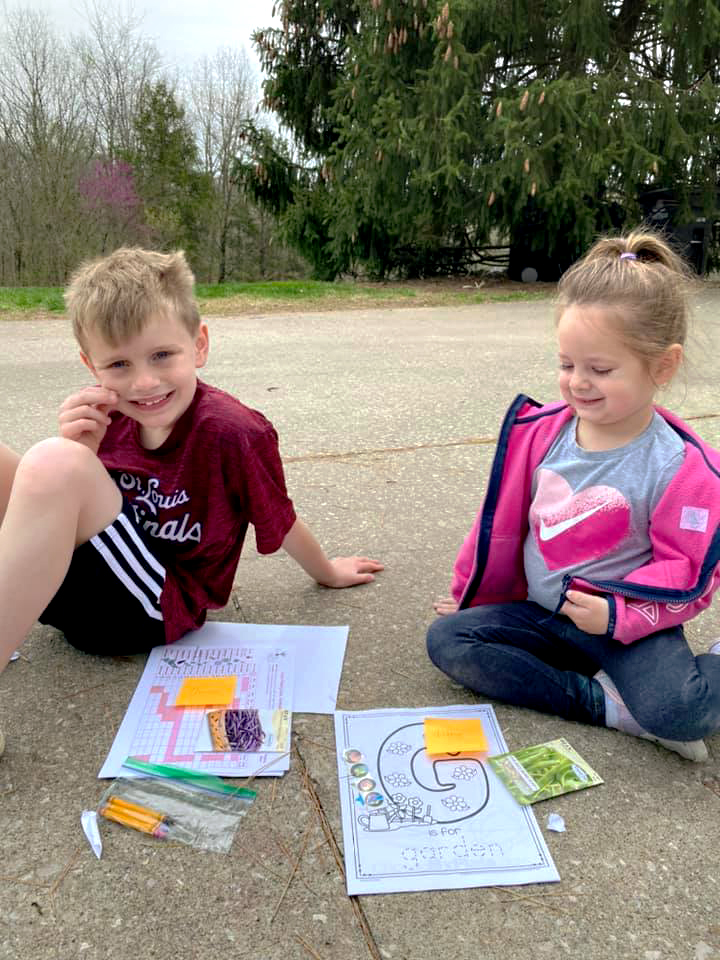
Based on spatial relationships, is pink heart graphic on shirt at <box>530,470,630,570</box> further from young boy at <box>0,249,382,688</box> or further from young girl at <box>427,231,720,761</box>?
young boy at <box>0,249,382,688</box>

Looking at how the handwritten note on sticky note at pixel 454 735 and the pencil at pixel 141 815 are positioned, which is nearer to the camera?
the pencil at pixel 141 815

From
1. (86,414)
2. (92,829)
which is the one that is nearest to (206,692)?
(92,829)

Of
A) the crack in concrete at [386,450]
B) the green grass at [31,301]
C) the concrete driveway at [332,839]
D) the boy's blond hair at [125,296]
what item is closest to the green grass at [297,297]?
the green grass at [31,301]

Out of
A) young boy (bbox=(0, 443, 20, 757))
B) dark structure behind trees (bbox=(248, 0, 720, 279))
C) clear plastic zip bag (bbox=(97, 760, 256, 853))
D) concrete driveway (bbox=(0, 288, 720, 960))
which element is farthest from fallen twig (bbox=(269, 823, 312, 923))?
dark structure behind trees (bbox=(248, 0, 720, 279))

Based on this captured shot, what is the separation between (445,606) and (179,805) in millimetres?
892

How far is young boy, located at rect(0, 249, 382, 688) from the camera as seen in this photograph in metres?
1.64

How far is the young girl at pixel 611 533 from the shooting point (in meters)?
1.54

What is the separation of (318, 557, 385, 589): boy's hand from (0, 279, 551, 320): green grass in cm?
563

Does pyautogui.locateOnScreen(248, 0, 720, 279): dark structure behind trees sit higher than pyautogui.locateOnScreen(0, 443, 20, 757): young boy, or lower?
higher

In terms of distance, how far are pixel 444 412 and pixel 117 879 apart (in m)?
3.02

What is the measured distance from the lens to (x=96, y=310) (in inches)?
67.2

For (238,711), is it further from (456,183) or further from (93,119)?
(93,119)

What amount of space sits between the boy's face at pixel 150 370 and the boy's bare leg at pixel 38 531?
0.67ft

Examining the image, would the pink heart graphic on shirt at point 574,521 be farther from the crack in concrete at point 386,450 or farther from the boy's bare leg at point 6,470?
the crack in concrete at point 386,450
